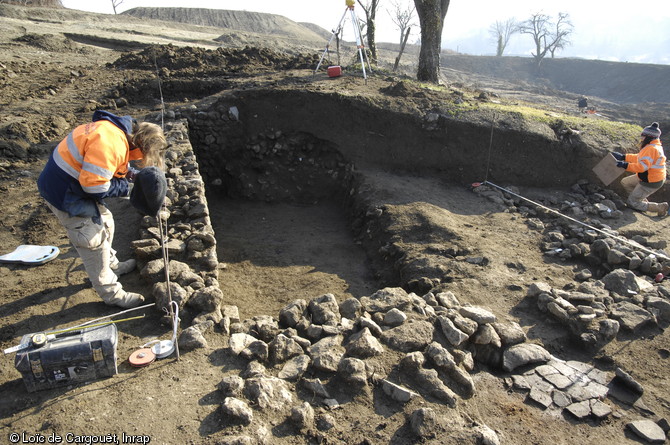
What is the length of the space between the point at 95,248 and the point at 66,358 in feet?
3.35

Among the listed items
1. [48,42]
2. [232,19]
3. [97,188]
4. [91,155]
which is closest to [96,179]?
[97,188]

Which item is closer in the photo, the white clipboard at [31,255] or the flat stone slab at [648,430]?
the flat stone slab at [648,430]

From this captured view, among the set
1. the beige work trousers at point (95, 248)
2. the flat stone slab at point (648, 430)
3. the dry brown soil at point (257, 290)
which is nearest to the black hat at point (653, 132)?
the dry brown soil at point (257, 290)

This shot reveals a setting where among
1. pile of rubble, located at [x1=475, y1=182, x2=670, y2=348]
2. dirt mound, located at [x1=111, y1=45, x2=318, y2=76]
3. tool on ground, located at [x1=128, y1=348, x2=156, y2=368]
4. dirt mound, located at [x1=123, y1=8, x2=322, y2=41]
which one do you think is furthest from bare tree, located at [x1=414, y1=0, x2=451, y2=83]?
dirt mound, located at [x1=123, y1=8, x2=322, y2=41]

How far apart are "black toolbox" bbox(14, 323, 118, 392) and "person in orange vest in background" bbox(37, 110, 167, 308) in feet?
2.48

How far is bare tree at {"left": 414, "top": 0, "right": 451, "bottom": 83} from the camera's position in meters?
10.6

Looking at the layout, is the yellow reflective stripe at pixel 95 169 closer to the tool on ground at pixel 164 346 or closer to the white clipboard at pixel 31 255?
the tool on ground at pixel 164 346

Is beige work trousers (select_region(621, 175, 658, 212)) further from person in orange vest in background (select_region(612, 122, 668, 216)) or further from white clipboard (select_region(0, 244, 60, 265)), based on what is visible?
white clipboard (select_region(0, 244, 60, 265))

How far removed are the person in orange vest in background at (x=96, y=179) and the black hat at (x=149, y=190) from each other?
208 mm

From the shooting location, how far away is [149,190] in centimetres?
297

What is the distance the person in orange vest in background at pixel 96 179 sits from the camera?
2.88 m

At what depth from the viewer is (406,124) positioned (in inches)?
304

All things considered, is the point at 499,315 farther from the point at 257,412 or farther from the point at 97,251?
the point at 97,251

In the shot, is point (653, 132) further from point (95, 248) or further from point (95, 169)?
point (95, 248)
